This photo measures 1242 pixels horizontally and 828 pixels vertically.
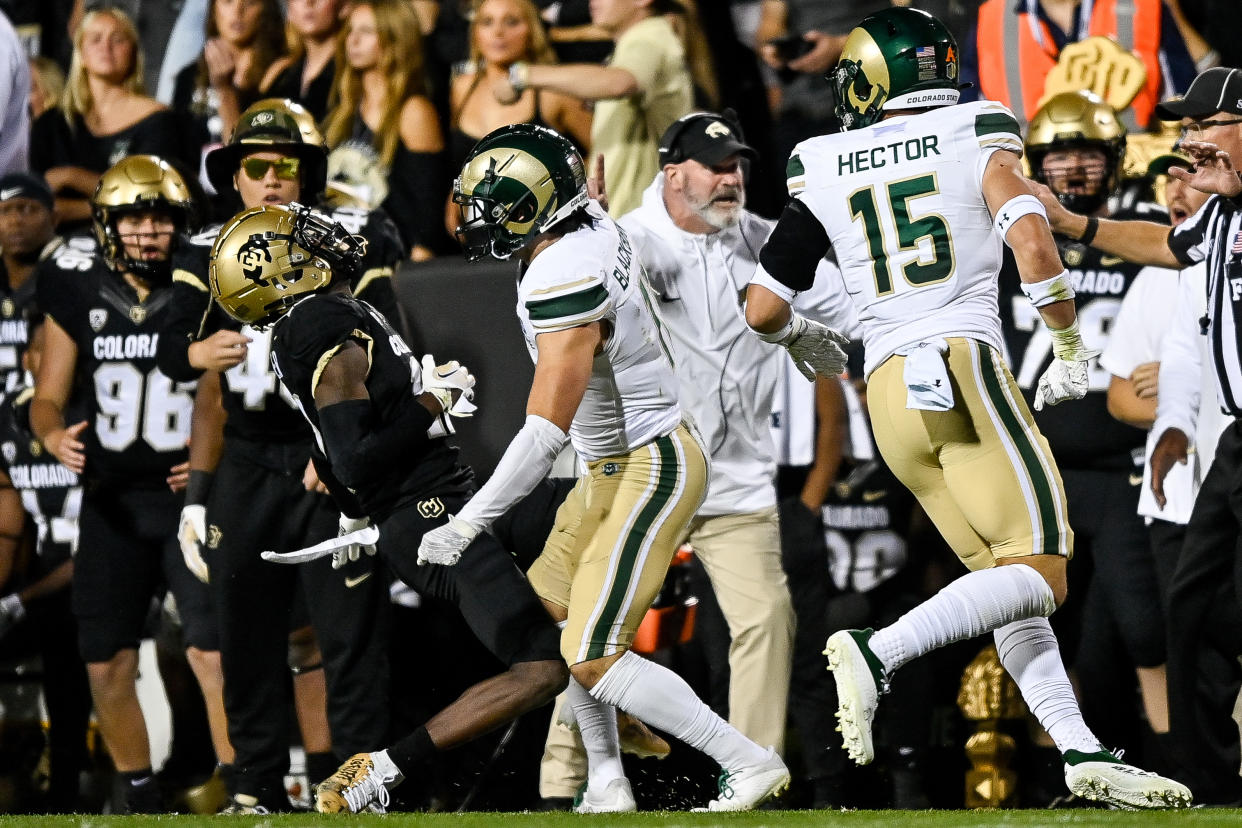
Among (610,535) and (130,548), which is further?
(130,548)

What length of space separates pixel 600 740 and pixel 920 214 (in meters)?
1.47

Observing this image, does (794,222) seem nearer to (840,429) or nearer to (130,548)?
(840,429)

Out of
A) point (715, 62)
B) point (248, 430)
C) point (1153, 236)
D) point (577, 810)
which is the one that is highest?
point (715, 62)

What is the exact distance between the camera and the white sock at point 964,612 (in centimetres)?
353

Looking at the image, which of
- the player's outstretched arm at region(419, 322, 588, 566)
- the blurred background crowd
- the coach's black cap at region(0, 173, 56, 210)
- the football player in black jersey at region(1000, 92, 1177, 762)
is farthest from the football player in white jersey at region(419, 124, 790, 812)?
the coach's black cap at region(0, 173, 56, 210)

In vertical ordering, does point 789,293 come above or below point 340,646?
above

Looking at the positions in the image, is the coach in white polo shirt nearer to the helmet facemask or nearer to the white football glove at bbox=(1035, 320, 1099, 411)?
the white football glove at bbox=(1035, 320, 1099, 411)

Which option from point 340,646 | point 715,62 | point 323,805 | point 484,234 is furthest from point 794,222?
point 715,62

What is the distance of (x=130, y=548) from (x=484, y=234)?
6.95ft

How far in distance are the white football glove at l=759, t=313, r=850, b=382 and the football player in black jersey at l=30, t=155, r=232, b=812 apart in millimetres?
2294

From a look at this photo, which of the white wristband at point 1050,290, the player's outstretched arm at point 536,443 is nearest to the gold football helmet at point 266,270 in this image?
the player's outstretched arm at point 536,443

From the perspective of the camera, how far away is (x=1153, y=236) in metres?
4.56

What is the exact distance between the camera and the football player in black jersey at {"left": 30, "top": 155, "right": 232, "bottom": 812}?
217 inches

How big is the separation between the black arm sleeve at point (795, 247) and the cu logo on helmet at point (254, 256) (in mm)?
1306
